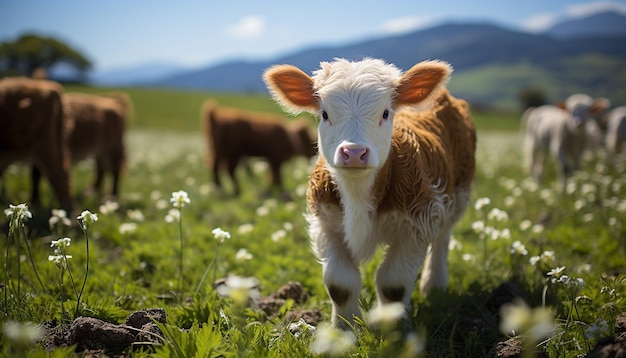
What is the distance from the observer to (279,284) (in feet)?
15.6

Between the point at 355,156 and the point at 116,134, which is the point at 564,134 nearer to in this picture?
the point at 355,156

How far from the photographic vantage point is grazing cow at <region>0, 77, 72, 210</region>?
276 inches

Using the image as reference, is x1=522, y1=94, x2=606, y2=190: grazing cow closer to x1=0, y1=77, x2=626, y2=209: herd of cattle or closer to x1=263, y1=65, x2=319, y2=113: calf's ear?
x1=0, y1=77, x2=626, y2=209: herd of cattle

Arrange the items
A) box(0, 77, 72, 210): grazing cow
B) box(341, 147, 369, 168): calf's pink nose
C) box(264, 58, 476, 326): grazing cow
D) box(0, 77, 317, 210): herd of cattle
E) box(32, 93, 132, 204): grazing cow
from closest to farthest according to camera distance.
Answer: box(341, 147, 369, 168): calf's pink nose, box(264, 58, 476, 326): grazing cow, box(0, 77, 72, 210): grazing cow, box(0, 77, 317, 210): herd of cattle, box(32, 93, 132, 204): grazing cow

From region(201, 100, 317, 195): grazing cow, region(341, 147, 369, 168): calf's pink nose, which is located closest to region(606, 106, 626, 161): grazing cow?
region(201, 100, 317, 195): grazing cow

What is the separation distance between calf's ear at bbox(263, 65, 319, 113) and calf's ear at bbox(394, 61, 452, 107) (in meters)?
0.73

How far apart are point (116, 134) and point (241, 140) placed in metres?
3.38

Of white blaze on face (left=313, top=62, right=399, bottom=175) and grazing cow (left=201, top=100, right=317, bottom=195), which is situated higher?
white blaze on face (left=313, top=62, right=399, bottom=175)

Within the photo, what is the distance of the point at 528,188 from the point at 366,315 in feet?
23.8

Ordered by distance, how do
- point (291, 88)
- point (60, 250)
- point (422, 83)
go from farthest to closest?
point (291, 88)
point (422, 83)
point (60, 250)

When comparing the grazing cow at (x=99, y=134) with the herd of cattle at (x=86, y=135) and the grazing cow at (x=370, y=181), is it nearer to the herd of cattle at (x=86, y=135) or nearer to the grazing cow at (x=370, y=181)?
the herd of cattle at (x=86, y=135)

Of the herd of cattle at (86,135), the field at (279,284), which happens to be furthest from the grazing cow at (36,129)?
Answer: the field at (279,284)

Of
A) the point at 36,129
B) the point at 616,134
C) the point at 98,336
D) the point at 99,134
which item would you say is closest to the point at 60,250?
the point at 98,336

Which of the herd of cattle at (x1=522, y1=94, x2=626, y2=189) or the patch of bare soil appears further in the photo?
the herd of cattle at (x1=522, y1=94, x2=626, y2=189)
